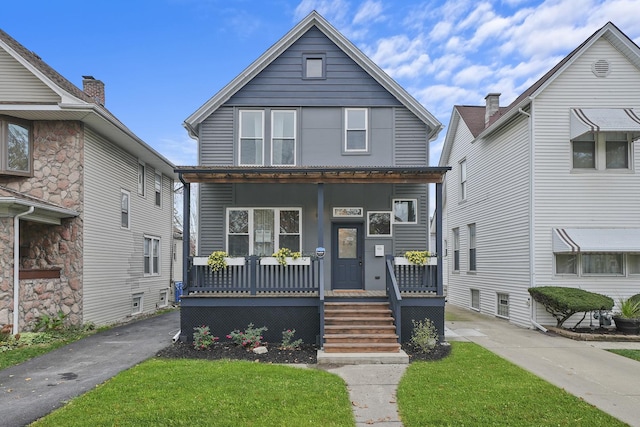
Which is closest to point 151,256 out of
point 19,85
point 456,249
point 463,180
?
point 19,85

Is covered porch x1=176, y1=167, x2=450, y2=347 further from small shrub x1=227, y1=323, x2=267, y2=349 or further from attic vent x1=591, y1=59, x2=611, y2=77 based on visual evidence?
attic vent x1=591, y1=59, x2=611, y2=77

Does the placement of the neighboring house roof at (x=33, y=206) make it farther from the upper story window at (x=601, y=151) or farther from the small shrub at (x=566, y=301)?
the upper story window at (x=601, y=151)

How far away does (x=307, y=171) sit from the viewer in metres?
9.98

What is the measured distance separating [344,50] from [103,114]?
7092 mm

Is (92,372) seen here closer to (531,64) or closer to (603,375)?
(603,375)

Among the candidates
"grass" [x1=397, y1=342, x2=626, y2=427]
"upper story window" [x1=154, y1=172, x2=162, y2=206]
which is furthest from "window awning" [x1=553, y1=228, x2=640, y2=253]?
"upper story window" [x1=154, y1=172, x2=162, y2=206]

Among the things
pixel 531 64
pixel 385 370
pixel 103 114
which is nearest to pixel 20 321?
pixel 103 114

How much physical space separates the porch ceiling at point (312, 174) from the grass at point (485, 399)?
14.7 ft

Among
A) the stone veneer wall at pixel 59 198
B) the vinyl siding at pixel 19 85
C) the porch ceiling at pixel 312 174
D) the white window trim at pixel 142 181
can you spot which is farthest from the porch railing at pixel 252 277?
the white window trim at pixel 142 181

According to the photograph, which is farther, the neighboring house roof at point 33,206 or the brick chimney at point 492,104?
the brick chimney at point 492,104

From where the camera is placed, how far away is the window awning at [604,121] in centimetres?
1136

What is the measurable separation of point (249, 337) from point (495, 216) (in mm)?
9929

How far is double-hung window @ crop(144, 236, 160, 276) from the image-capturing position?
659 inches

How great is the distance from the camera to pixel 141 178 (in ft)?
53.9
